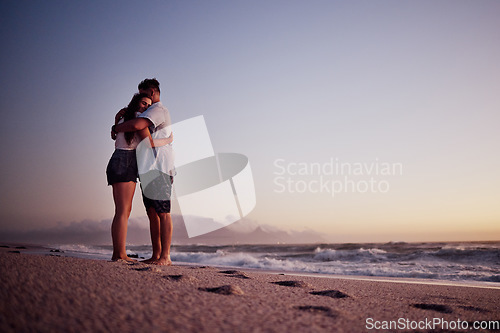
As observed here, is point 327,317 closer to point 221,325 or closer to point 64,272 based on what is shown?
point 221,325

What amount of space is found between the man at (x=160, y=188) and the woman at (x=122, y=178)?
0.15 m

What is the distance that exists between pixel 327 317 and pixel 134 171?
272 cm

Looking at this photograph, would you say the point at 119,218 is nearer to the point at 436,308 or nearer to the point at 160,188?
the point at 160,188

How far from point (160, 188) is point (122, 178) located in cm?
42

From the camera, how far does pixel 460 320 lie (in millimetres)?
2039

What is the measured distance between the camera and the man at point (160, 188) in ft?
11.7

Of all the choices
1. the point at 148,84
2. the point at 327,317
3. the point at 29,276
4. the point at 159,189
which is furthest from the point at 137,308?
the point at 148,84

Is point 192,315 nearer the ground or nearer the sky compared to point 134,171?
nearer the ground

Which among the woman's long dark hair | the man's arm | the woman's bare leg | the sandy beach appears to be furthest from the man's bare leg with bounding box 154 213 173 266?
the sandy beach

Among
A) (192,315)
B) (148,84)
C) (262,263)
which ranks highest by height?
(148,84)

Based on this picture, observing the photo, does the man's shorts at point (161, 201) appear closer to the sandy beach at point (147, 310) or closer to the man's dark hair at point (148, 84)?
the man's dark hair at point (148, 84)

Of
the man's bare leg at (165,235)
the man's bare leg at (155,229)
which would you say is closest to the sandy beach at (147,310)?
the man's bare leg at (165,235)

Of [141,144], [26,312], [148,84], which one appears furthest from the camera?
[148,84]

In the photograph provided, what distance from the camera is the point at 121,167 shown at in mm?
3486
